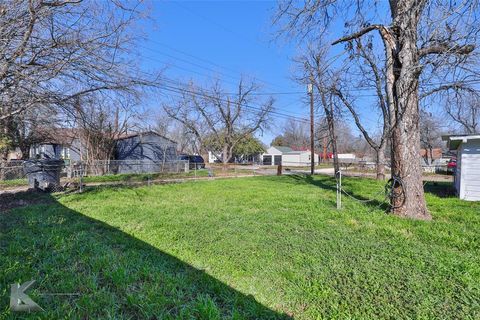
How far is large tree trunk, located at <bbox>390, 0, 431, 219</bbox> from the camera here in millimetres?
6012

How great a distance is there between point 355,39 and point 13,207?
32.2 ft

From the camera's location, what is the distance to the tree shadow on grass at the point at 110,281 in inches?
94.4

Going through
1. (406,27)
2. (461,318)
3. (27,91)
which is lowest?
(461,318)

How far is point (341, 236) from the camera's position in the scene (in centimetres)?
462

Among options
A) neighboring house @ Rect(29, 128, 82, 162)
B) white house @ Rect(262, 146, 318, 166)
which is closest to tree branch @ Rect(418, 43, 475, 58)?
neighboring house @ Rect(29, 128, 82, 162)

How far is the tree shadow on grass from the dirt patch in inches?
141

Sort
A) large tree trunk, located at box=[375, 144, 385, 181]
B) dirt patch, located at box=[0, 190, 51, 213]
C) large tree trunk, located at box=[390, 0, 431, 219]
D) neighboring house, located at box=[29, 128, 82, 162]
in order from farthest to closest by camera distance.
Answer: neighboring house, located at box=[29, 128, 82, 162] → large tree trunk, located at box=[375, 144, 385, 181] → dirt patch, located at box=[0, 190, 51, 213] → large tree trunk, located at box=[390, 0, 431, 219]

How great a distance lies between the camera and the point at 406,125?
6.14 m

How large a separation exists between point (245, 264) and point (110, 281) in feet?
4.94

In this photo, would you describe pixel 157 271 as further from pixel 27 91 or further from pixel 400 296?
pixel 27 91

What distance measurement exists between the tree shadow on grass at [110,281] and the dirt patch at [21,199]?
3.59 metres

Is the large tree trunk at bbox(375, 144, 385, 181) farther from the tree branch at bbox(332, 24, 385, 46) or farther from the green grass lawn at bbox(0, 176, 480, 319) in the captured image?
the tree branch at bbox(332, 24, 385, 46)

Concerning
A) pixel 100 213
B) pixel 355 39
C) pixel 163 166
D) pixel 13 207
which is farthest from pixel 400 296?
pixel 163 166

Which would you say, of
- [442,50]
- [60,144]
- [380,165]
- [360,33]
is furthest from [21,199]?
[380,165]
